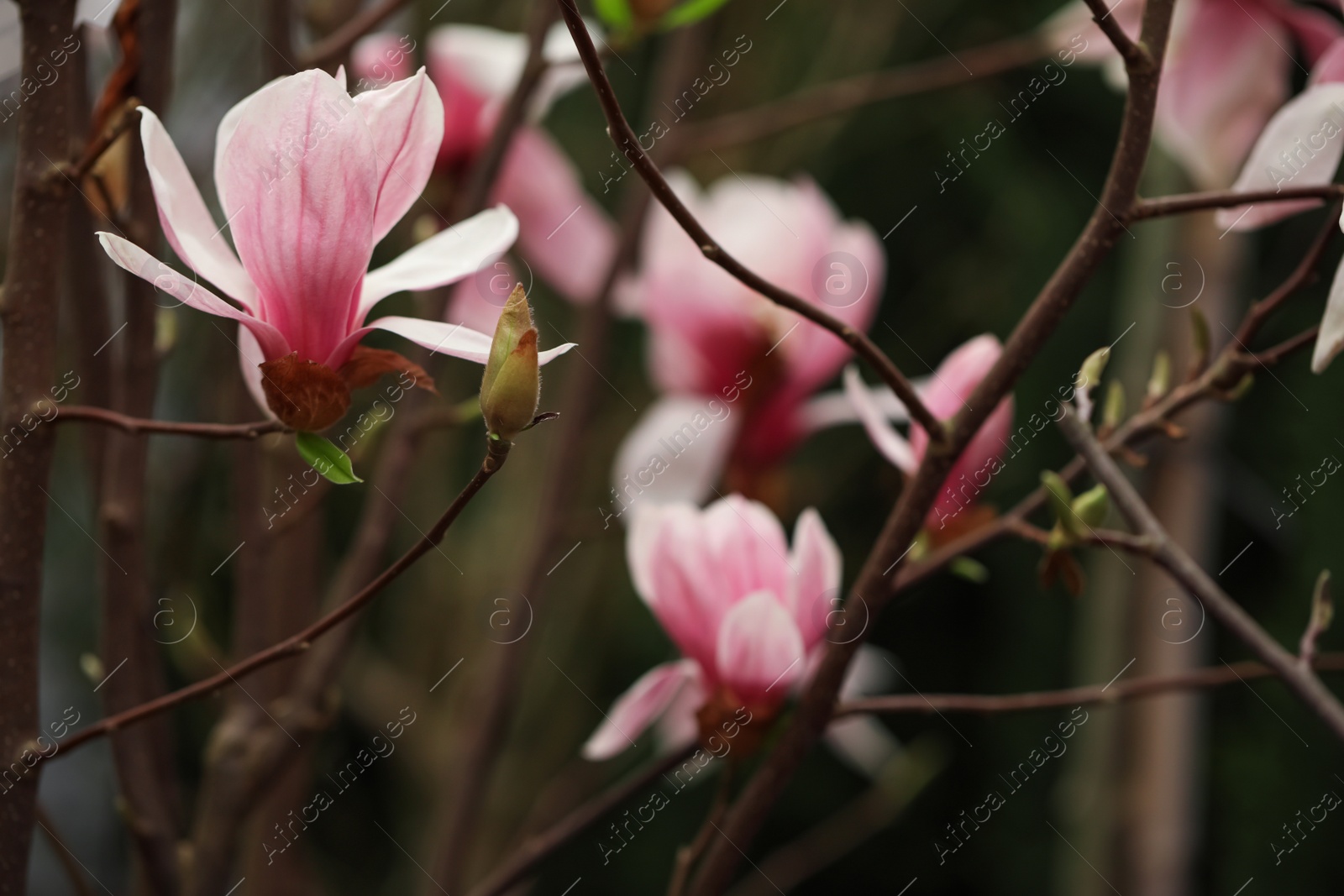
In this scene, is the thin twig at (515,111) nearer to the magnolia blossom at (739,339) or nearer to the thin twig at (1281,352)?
the magnolia blossom at (739,339)

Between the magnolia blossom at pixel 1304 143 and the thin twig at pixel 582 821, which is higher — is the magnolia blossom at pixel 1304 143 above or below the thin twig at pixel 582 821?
above

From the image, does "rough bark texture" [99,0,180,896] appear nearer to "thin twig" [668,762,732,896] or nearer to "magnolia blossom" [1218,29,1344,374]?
"thin twig" [668,762,732,896]

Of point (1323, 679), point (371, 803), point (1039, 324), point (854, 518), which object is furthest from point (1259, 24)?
point (371, 803)

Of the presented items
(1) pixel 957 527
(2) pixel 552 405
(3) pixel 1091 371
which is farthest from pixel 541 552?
(2) pixel 552 405

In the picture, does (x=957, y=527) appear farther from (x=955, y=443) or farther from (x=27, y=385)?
(x=27, y=385)

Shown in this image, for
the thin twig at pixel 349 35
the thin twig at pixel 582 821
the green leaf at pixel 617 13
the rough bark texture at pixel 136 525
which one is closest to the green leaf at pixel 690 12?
the green leaf at pixel 617 13
